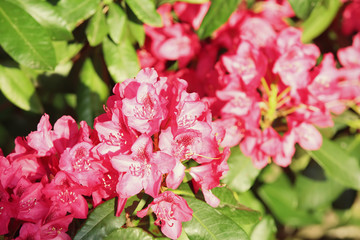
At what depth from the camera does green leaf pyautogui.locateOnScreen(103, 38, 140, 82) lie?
128 cm

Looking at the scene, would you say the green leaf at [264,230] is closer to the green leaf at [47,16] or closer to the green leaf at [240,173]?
the green leaf at [240,173]

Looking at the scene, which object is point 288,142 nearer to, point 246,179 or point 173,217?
point 246,179

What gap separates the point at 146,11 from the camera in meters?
1.19

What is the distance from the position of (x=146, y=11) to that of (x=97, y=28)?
16 cm

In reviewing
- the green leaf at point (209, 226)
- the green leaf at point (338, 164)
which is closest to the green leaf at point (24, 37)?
the green leaf at point (209, 226)

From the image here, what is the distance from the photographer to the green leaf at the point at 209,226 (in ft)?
2.88

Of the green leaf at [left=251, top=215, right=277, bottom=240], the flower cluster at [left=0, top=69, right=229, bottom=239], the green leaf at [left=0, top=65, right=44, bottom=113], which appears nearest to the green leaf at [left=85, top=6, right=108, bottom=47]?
the green leaf at [left=0, top=65, right=44, bottom=113]

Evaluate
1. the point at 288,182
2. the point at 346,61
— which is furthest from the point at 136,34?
the point at 288,182

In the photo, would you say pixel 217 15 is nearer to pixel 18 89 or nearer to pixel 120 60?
pixel 120 60

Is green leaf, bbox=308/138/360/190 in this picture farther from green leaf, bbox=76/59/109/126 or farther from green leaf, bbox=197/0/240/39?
green leaf, bbox=76/59/109/126

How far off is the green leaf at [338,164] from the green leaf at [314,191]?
33 centimetres

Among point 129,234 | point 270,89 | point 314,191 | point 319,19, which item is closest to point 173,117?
point 129,234

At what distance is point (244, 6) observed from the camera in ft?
5.27

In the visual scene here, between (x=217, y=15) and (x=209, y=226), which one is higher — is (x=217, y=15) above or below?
above
